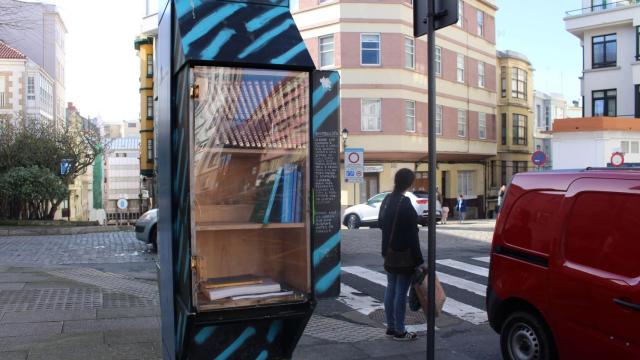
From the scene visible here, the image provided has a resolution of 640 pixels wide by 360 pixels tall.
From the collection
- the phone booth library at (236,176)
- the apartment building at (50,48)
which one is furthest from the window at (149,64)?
the phone booth library at (236,176)

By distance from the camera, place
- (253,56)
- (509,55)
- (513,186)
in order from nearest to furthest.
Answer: (253,56)
(513,186)
(509,55)

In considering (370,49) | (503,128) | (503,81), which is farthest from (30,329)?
(503,81)

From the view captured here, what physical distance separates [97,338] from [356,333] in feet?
9.22

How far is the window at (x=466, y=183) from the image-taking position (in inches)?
1508

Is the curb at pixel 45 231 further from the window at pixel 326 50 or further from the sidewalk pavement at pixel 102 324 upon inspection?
the window at pixel 326 50

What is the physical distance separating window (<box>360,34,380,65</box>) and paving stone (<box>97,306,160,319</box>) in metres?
25.2

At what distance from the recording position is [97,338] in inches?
244

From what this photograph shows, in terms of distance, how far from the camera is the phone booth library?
3.83 meters

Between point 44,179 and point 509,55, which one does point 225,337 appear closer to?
point 44,179

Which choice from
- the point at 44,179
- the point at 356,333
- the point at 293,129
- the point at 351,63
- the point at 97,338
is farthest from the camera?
the point at 351,63

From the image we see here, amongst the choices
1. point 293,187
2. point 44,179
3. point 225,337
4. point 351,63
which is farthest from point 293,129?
point 351,63

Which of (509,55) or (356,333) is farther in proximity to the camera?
(509,55)

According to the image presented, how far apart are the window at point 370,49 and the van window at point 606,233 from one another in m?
27.3

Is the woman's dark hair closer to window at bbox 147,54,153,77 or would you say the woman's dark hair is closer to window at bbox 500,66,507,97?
window at bbox 500,66,507,97
